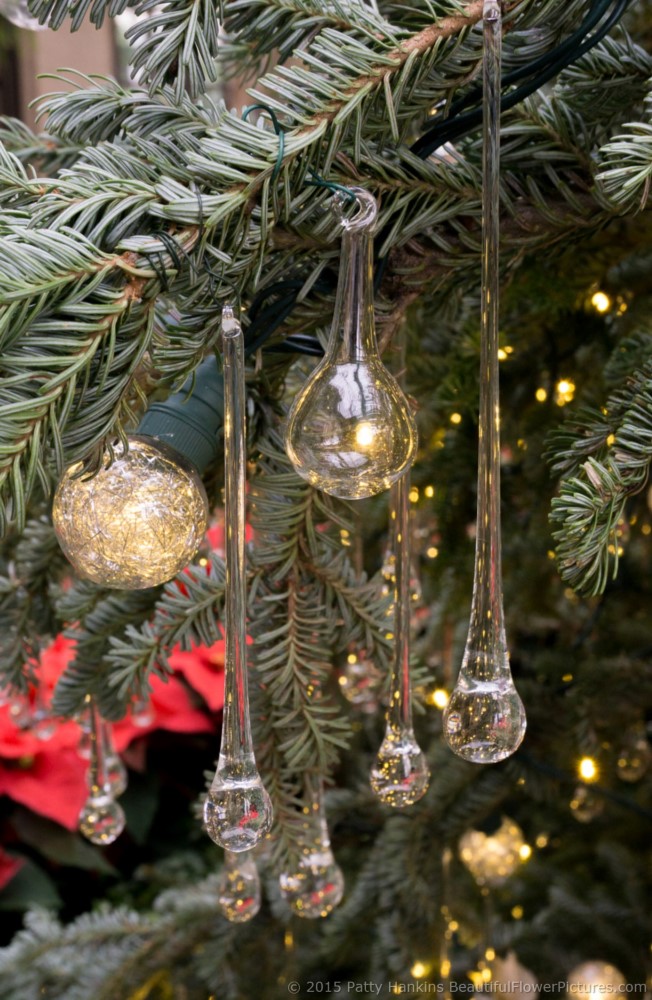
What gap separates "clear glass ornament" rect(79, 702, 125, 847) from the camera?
49 centimetres

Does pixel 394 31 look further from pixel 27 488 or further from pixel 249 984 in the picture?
pixel 249 984

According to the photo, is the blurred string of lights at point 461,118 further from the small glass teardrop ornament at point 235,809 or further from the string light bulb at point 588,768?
the string light bulb at point 588,768

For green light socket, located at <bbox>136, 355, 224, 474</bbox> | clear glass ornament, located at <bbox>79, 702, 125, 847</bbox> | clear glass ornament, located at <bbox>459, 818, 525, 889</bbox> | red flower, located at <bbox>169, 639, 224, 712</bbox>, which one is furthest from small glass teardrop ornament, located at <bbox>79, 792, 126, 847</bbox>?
red flower, located at <bbox>169, 639, 224, 712</bbox>

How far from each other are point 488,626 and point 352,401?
0.07 m

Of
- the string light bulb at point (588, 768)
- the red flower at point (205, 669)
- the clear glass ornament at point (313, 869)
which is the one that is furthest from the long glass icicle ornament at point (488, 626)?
the red flower at point (205, 669)

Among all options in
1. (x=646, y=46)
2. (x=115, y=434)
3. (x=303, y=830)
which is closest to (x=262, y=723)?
(x=303, y=830)

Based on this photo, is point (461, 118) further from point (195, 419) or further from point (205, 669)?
point (205, 669)

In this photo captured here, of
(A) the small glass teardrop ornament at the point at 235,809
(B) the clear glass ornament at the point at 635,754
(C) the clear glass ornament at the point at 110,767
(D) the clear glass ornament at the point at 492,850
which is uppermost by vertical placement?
(A) the small glass teardrop ornament at the point at 235,809

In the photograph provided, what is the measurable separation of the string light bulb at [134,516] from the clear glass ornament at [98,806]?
0.21m

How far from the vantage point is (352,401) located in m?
0.26

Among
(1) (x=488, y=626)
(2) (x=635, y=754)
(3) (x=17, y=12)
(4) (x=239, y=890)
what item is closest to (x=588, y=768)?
(2) (x=635, y=754)

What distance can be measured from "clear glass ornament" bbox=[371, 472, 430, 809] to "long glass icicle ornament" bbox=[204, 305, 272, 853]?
0.23 feet

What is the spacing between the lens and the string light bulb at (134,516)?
285 mm

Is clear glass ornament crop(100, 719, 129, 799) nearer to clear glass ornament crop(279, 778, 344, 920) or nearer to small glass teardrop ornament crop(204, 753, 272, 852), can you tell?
clear glass ornament crop(279, 778, 344, 920)
